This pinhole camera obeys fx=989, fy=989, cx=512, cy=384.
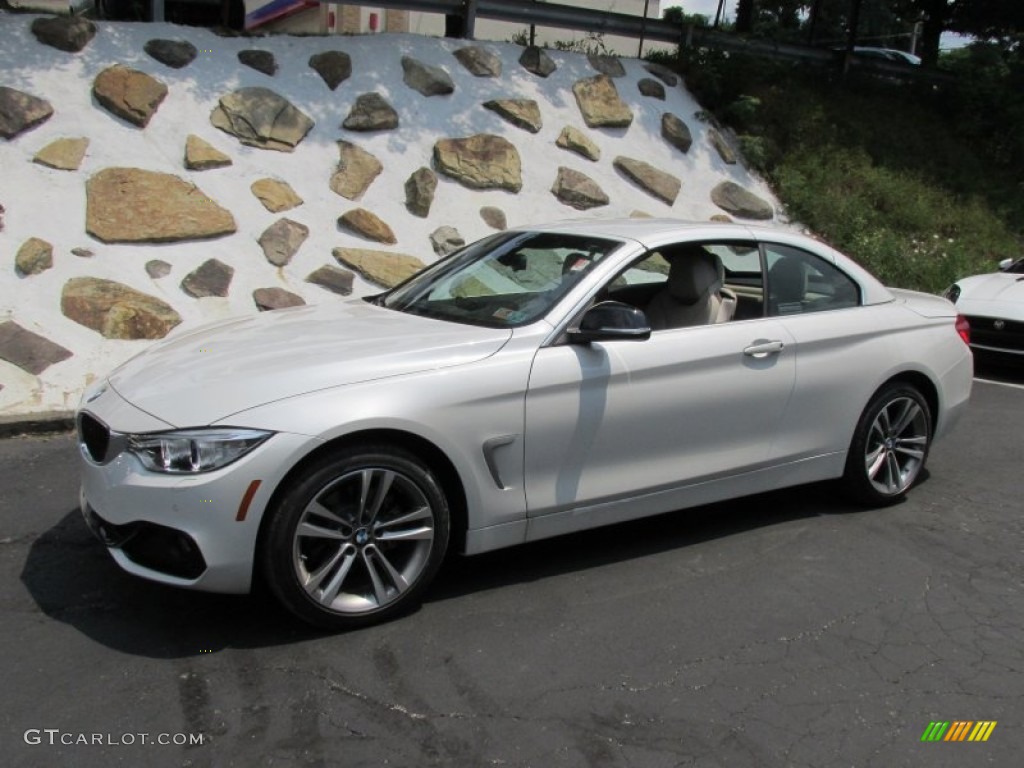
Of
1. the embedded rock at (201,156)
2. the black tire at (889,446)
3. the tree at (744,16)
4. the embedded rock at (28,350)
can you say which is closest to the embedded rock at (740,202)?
the tree at (744,16)

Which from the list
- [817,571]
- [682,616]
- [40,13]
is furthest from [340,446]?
[40,13]

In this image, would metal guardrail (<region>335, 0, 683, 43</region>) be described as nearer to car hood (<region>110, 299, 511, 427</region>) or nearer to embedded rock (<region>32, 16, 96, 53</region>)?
embedded rock (<region>32, 16, 96, 53</region>)

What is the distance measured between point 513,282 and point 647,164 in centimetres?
702

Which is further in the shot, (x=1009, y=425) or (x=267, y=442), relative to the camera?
(x=1009, y=425)

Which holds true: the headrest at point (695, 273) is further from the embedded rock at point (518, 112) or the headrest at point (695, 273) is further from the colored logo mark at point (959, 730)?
the embedded rock at point (518, 112)

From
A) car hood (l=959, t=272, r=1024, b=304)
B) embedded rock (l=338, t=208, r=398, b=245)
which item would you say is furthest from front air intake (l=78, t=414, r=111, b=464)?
car hood (l=959, t=272, r=1024, b=304)

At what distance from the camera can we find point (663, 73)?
1254cm

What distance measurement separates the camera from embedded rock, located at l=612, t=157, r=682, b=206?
36.2ft

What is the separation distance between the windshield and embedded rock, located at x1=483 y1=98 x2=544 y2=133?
595 centimetres

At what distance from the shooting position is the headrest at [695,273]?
15.8ft

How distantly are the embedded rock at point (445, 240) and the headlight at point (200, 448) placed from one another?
6.05 metres

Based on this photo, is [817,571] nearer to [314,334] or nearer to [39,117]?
[314,334]

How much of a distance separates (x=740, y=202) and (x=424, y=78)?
12.7 feet

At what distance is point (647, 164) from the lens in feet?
36.9
